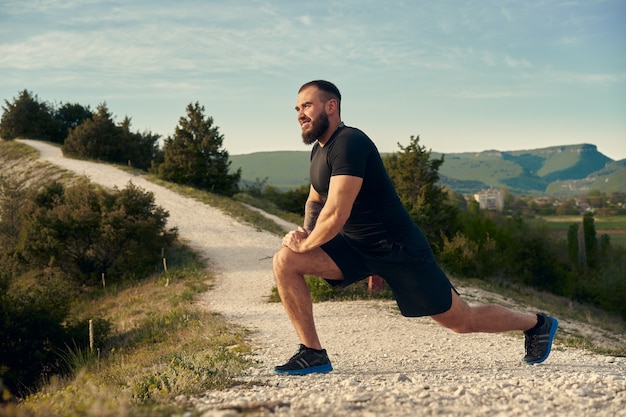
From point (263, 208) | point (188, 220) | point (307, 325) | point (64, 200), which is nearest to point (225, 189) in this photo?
point (263, 208)

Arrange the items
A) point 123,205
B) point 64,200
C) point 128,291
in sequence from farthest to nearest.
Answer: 1. point 64,200
2. point 123,205
3. point 128,291

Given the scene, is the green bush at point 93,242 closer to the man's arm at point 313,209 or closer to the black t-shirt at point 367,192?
the man's arm at point 313,209

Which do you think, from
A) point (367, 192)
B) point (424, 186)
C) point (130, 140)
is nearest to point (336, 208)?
point (367, 192)

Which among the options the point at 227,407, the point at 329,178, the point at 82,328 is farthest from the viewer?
the point at 82,328

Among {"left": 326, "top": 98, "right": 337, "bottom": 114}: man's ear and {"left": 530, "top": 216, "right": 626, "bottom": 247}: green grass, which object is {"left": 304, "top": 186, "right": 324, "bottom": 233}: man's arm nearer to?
{"left": 326, "top": 98, "right": 337, "bottom": 114}: man's ear

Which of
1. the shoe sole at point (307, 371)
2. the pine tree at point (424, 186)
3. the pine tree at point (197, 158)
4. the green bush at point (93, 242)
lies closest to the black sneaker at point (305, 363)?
the shoe sole at point (307, 371)

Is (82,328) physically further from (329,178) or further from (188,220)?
(188,220)

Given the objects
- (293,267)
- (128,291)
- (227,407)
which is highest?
(293,267)

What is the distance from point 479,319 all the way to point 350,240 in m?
1.30

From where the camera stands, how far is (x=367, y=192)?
4.93 meters

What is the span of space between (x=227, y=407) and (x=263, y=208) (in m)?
32.5

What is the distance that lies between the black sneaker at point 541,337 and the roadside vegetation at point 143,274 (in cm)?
277

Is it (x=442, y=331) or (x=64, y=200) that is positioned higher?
(x=64, y=200)

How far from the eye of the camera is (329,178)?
499cm
